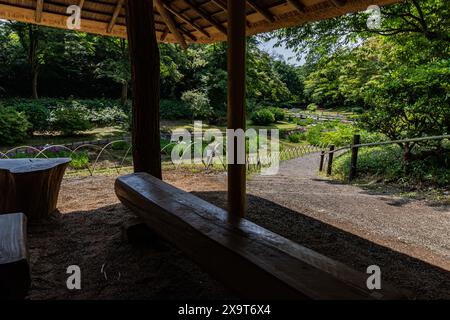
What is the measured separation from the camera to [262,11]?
4992 millimetres

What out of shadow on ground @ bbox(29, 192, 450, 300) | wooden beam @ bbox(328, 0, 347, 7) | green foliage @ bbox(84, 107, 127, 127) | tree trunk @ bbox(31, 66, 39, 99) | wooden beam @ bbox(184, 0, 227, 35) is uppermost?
tree trunk @ bbox(31, 66, 39, 99)

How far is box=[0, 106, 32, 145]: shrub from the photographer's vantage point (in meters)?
11.3

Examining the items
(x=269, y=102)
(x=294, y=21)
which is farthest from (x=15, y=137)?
(x=269, y=102)

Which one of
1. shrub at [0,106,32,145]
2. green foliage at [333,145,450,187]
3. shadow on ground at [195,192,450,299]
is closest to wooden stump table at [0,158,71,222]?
shadow on ground at [195,192,450,299]

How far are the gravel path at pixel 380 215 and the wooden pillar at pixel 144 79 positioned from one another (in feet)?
7.96

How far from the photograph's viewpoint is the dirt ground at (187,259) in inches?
103

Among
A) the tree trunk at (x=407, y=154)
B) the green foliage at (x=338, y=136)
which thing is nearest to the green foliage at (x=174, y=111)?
the green foliage at (x=338, y=136)

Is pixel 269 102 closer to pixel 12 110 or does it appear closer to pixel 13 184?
pixel 12 110

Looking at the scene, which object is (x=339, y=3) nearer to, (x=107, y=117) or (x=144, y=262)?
(x=144, y=262)

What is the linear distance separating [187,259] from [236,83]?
172 centimetres

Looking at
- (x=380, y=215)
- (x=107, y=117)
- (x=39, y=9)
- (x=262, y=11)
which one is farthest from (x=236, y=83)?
(x=107, y=117)

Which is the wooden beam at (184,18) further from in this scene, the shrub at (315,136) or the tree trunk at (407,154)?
the shrub at (315,136)

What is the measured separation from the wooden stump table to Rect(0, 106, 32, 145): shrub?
8.61 m

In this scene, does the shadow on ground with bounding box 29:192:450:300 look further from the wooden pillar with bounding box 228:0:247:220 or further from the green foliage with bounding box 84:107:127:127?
the green foliage with bounding box 84:107:127:127
